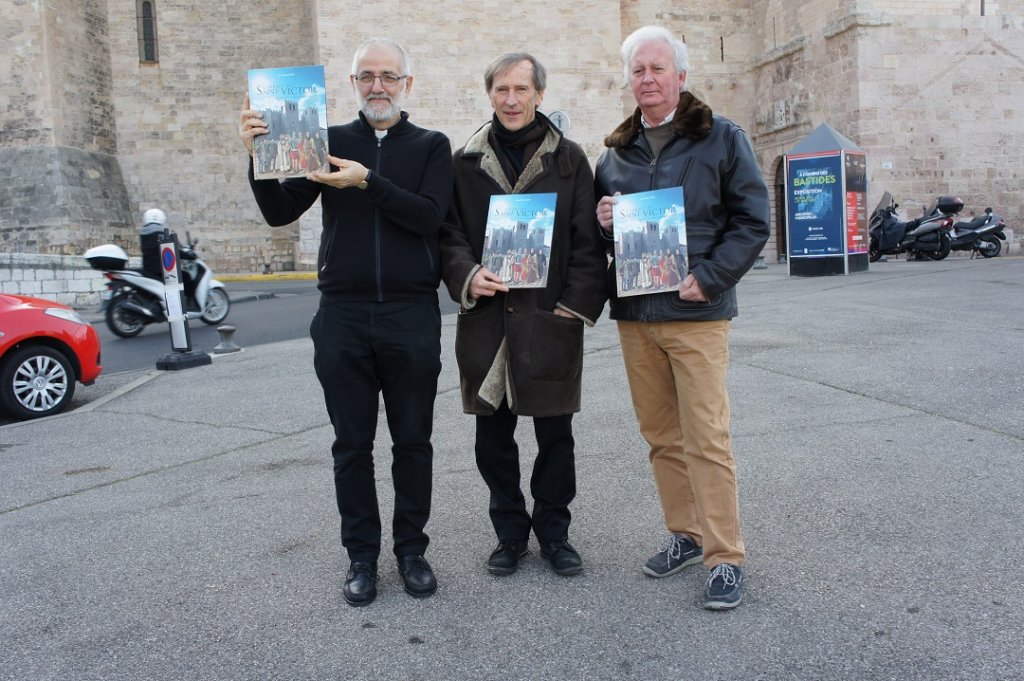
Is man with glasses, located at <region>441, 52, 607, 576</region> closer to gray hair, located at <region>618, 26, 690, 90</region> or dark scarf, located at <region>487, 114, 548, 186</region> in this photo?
dark scarf, located at <region>487, 114, 548, 186</region>

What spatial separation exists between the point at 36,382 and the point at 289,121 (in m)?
5.26

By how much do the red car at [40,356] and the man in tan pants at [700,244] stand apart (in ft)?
18.7

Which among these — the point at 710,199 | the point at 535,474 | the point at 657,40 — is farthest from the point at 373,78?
the point at 535,474

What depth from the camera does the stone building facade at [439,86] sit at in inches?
866

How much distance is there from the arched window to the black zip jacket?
90.9 feet

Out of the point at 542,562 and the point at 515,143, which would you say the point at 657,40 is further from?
the point at 542,562

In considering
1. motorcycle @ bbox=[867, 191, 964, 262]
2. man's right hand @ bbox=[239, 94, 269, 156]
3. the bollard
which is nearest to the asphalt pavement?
man's right hand @ bbox=[239, 94, 269, 156]

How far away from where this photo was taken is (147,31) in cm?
2755

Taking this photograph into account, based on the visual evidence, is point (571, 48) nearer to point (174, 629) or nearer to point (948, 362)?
point (948, 362)

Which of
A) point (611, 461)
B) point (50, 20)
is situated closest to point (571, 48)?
point (50, 20)

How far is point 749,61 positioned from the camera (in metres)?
27.8

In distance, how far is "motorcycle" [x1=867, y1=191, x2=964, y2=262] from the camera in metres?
18.7

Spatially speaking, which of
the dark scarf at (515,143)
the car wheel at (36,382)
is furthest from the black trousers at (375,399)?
the car wheel at (36,382)

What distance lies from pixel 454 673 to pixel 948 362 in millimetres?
5530
